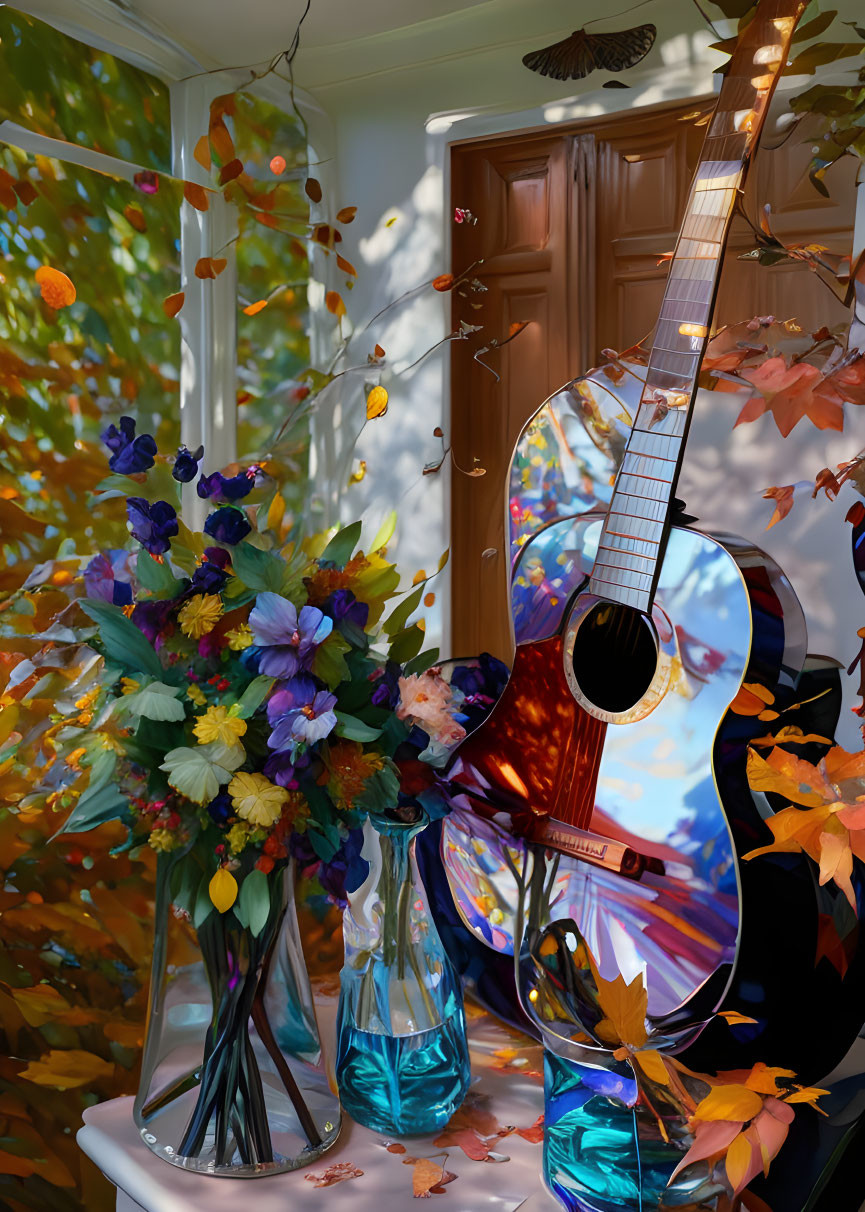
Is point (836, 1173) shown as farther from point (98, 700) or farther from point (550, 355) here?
point (550, 355)

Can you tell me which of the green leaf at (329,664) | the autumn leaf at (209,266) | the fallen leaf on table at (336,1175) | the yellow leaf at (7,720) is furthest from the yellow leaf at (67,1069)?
the autumn leaf at (209,266)

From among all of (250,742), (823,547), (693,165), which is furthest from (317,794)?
(693,165)

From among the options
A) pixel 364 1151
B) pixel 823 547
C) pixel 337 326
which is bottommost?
pixel 364 1151

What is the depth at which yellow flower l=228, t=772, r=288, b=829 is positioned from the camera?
2.23ft

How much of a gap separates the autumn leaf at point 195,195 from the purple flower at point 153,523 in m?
0.88

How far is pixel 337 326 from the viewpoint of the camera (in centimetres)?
158

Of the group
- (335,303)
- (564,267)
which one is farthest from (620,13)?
(335,303)

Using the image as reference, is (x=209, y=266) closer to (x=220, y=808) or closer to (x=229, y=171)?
(x=229, y=171)

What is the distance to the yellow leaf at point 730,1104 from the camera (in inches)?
23.7

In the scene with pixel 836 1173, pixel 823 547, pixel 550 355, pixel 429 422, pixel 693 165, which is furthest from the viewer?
pixel 429 422

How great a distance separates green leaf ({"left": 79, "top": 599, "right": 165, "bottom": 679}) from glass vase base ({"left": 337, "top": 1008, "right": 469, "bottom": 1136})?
36 cm

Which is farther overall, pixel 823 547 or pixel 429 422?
pixel 429 422

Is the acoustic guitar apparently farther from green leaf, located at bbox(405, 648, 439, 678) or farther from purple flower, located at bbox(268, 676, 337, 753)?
purple flower, located at bbox(268, 676, 337, 753)

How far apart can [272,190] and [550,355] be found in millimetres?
559
